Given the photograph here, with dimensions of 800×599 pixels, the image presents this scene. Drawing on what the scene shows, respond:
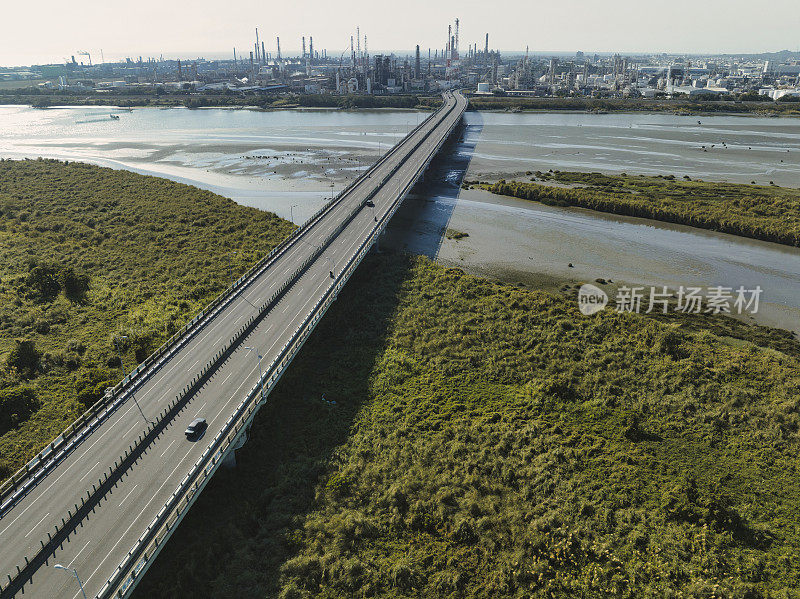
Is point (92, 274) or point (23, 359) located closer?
point (23, 359)

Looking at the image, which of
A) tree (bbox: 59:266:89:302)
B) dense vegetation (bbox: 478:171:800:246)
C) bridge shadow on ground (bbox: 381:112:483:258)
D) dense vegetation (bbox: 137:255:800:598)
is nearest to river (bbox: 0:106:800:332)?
bridge shadow on ground (bbox: 381:112:483:258)

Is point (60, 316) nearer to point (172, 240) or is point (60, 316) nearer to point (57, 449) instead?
point (172, 240)

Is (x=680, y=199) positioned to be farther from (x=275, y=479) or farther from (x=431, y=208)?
(x=275, y=479)

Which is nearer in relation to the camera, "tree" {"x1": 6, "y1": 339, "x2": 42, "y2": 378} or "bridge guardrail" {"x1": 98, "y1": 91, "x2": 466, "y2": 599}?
"bridge guardrail" {"x1": 98, "y1": 91, "x2": 466, "y2": 599}

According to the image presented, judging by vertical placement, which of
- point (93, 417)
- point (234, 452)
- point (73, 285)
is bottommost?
point (234, 452)

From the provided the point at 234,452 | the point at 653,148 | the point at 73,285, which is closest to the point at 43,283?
the point at 73,285

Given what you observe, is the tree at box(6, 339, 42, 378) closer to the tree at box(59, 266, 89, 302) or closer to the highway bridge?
the highway bridge

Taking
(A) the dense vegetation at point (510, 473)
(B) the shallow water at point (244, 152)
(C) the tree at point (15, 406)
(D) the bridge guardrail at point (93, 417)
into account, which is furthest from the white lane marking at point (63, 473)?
(B) the shallow water at point (244, 152)
